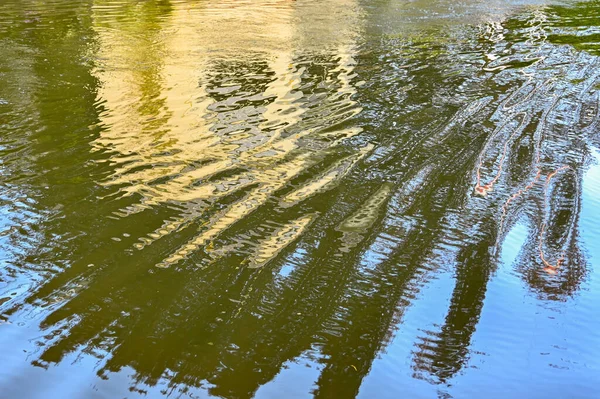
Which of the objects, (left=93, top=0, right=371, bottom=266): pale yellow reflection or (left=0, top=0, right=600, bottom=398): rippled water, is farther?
(left=93, top=0, right=371, bottom=266): pale yellow reflection

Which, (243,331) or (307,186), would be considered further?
(307,186)

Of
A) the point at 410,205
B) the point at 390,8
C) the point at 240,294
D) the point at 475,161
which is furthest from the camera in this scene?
the point at 390,8

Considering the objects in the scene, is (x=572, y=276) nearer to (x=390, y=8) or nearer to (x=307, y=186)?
(x=307, y=186)

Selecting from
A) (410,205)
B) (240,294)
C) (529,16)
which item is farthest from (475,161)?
(529,16)

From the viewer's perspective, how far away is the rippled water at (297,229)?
282 centimetres

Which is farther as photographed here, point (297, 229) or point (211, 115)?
point (211, 115)

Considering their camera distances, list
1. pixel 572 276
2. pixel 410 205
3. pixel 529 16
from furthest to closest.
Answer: pixel 529 16, pixel 410 205, pixel 572 276

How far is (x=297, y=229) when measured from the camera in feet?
12.8

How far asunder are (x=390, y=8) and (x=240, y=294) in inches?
453

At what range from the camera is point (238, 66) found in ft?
25.7

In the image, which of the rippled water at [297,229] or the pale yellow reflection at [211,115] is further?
the pale yellow reflection at [211,115]

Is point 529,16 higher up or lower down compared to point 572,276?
higher up

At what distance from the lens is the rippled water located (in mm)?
2818

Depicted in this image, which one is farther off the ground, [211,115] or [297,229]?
[211,115]
